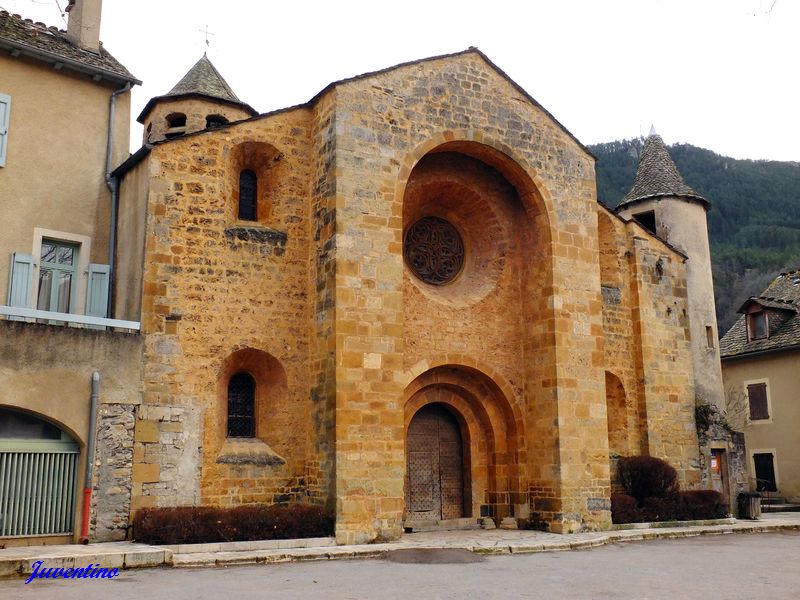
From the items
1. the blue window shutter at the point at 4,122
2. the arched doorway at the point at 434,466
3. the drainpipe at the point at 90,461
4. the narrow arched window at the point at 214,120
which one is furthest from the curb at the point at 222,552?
the narrow arched window at the point at 214,120

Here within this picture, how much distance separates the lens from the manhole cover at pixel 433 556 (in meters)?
11.7

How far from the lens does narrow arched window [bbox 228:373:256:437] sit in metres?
14.8

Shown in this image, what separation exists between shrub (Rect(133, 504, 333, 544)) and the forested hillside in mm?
A: 42760

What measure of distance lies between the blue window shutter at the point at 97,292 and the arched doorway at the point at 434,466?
21.8 ft

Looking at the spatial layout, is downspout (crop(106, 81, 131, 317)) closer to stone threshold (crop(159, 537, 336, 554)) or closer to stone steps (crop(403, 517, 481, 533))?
stone threshold (crop(159, 537, 336, 554))

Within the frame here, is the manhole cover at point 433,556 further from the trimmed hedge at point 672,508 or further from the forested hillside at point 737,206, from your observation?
the forested hillside at point 737,206

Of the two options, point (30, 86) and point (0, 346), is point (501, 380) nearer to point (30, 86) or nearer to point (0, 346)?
point (0, 346)

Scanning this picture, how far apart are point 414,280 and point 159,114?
9.05 meters

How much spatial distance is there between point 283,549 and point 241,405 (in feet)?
11.5

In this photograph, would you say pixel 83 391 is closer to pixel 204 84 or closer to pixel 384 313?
pixel 384 313

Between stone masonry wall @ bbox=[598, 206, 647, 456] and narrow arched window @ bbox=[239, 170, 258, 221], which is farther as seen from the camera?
stone masonry wall @ bbox=[598, 206, 647, 456]

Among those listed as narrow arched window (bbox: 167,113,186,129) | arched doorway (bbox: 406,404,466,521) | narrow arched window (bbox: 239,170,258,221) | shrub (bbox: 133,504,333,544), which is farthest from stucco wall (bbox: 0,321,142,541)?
narrow arched window (bbox: 167,113,186,129)

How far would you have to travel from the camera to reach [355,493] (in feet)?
44.5

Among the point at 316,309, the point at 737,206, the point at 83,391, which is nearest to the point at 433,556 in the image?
the point at 316,309
